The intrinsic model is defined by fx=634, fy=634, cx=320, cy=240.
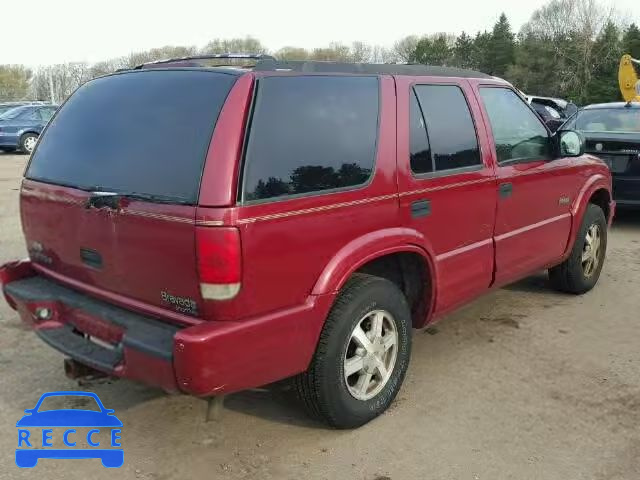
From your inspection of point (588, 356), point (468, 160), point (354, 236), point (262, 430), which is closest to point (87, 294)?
point (262, 430)

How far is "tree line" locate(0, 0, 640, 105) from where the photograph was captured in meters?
49.7

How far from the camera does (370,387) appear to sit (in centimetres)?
345

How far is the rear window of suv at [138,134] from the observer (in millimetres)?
2795

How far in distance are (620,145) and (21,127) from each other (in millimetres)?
18130

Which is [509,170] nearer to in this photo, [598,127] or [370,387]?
[370,387]

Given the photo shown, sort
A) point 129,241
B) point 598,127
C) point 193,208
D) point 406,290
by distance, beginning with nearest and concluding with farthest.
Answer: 1. point 193,208
2. point 129,241
3. point 406,290
4. point 598,127

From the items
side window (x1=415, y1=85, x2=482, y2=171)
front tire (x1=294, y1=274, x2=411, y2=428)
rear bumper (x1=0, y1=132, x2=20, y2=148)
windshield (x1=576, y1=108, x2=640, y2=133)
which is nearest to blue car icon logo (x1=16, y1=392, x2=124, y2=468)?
front tire (x1=294, y1=274, x2=411, y2=428)

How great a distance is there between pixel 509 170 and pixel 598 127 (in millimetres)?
5021

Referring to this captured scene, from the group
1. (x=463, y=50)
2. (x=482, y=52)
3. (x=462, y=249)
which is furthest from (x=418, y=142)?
(x=463, y=50)

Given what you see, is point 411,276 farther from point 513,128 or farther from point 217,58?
point 217,58

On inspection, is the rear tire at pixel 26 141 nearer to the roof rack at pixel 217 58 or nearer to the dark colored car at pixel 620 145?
the dark colored car at pixel 620 145

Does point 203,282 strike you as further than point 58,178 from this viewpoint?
No

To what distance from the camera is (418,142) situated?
11.8ft

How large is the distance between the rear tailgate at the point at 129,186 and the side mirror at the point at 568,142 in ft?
9.78
